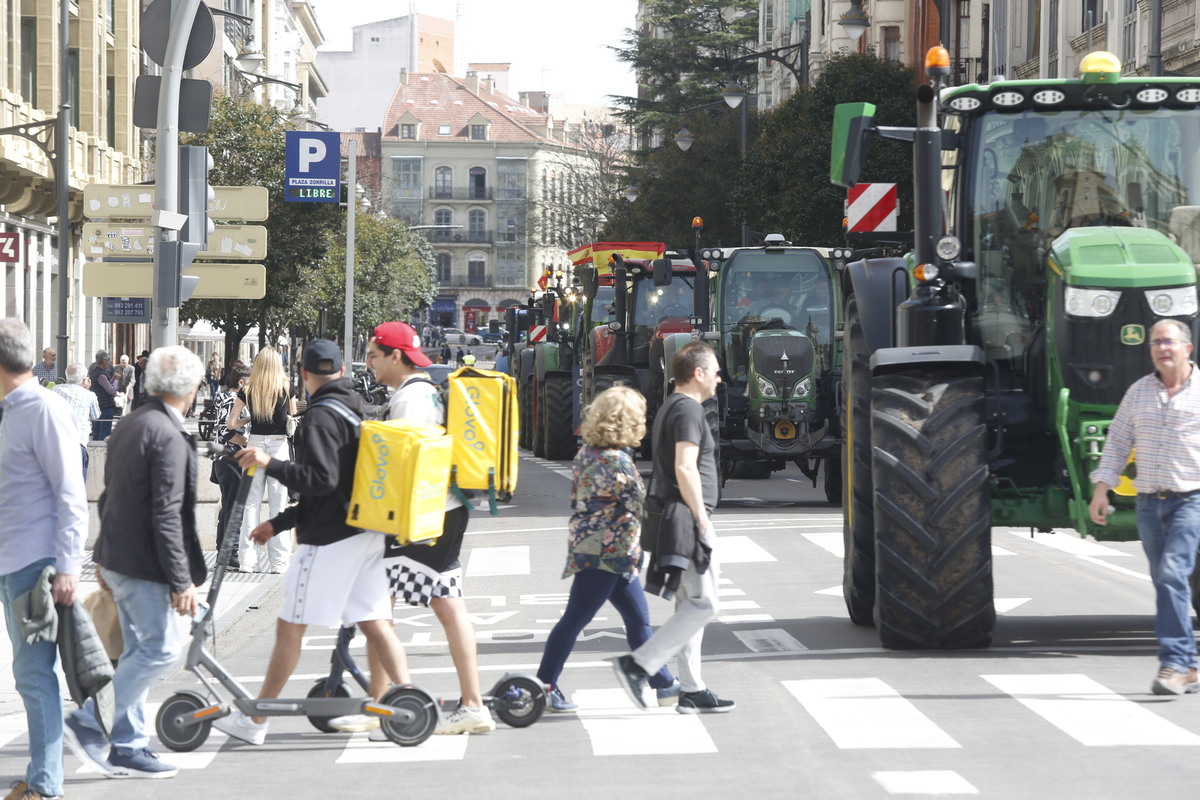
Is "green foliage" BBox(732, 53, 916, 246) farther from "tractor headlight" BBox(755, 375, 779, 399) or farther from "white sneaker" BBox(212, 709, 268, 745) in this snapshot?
"white sneaker" BBox(212, 709, 268, 745)

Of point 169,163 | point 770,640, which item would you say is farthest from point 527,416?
point 770,640

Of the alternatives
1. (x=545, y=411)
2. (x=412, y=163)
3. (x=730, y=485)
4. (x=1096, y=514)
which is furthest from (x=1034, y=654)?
(x=412, y=163)

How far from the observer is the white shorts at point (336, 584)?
7938 mm

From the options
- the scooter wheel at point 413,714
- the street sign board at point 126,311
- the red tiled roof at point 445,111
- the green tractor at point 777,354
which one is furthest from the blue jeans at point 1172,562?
the red tiled roof at point 445,111

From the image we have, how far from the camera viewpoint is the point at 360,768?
7.68m

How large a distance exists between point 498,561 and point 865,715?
27.7 feet

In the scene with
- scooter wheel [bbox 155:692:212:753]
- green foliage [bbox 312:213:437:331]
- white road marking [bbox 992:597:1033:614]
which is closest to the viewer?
scooter wheel [bbox 155:692:212:753]

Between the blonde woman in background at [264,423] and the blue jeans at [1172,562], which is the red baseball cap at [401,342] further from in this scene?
the blonde woman in background at [264,423]

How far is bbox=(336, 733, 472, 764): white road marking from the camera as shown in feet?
25.8

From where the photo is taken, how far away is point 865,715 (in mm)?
8500

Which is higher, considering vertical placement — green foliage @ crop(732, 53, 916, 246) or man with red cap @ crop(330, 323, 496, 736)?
green foliage @ crop(732, 53, 916, 246)

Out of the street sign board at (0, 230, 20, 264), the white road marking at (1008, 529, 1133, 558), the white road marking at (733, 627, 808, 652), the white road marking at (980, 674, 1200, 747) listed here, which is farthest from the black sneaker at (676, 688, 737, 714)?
the street sign board at (0, 230, 20, 264)

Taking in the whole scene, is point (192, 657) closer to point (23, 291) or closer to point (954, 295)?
point (954, 295)

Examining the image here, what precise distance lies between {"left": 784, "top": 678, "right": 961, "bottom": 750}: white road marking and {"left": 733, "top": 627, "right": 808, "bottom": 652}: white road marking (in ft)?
4.18
